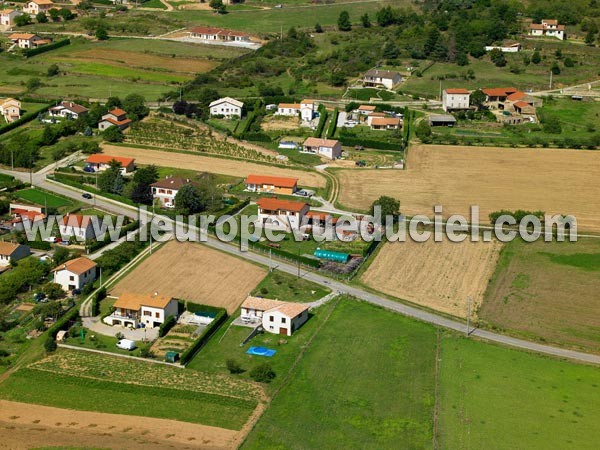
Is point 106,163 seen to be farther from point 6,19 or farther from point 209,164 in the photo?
point 6,19

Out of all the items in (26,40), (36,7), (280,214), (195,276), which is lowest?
(195,276)

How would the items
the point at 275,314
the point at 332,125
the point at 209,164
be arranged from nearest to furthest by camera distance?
1. the point at 275,314
2. the point at 209,164
3. the point at 332,125

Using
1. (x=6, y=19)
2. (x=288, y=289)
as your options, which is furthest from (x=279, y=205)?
(x=6, y=19)

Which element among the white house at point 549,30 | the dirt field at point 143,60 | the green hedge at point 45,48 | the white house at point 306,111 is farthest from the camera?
the white house at point 549,30

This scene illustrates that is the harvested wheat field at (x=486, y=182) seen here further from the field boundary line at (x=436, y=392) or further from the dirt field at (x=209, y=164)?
the field boundary line at (x=436, y=392)

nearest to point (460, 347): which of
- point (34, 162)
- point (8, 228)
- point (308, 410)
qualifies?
point (308, 410)

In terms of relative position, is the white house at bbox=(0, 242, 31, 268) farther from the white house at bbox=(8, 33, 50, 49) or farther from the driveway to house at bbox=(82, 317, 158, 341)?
the white house at bbox=(8, 33, 50, 49)

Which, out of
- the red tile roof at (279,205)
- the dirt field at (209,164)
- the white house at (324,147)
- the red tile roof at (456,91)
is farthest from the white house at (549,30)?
the red tile roof at (279,205)
